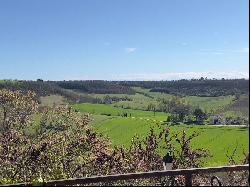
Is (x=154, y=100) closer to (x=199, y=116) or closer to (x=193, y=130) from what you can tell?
(x=199, y=116)

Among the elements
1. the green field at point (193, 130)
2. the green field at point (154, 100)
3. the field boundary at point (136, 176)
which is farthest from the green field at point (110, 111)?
the field boundary at point (136, 176)

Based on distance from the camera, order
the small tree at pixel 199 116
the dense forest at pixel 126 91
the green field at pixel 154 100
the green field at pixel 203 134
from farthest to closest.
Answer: the green field at pixel 154 100
the dense forest at pixel 126 91
the small tree at pixel 199 116
the green field at pixel 203 134

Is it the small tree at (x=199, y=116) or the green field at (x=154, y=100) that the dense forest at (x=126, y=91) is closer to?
the green field at (x=154, y=100)

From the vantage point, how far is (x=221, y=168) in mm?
6176

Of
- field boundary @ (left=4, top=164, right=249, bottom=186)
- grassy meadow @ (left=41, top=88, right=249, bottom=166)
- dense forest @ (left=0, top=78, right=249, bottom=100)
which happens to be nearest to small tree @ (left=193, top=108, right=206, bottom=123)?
grassy meadow @ (left=41, top=88, right=249, bottom=166)

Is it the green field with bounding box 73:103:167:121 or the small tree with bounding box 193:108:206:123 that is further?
the green field with bounding box 73:103:167:121

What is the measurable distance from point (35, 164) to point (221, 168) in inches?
454

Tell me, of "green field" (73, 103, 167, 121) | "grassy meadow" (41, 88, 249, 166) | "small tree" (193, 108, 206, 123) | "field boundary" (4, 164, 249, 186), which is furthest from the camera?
"green field" (73, 103, 167, 121)

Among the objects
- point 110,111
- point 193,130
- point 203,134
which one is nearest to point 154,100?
point 110,111

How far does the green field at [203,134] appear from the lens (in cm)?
7305

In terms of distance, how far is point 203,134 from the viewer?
89688mm

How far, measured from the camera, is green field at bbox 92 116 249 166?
240 feet

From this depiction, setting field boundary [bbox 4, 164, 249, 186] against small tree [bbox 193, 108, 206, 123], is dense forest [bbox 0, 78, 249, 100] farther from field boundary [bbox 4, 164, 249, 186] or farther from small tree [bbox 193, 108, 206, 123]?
field boundary [bbox 4, 164, 249, 186]

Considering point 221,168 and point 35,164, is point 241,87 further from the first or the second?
point 35,164
